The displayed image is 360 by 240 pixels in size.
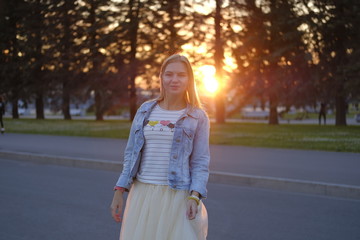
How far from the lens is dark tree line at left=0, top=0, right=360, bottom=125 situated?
25.6 metres

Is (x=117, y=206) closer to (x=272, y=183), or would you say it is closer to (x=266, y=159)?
(x=272, y=183)

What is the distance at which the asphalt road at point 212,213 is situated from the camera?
541 centimetres

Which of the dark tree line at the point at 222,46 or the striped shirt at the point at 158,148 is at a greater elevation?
the dark tree line at the point at 222,46

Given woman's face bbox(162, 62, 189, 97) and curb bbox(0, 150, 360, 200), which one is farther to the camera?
curb bbox(0, 150, 360, 200)

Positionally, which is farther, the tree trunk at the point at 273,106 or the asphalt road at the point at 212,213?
the tree trunk at the point at 273,106

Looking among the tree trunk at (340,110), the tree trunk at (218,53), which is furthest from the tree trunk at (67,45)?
the tree trunk at (340,110)

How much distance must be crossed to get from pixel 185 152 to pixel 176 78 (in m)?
0.46

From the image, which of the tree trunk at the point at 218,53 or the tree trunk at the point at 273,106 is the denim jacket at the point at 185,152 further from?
the tree trunk at the point at 273,106

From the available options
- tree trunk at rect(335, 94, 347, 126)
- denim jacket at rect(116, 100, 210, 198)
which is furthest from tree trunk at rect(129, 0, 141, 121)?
denim jacket at rect(116, 100, 210, 198)

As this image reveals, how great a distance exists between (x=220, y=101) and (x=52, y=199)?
918 inches

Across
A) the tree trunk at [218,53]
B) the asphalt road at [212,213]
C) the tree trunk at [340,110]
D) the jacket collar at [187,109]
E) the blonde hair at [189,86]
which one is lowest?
Result: the asphalt road at [212,213]

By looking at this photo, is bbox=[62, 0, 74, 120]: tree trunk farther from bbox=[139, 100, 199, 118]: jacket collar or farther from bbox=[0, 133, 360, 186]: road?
bbox=[139, 100, 199, 118]: jacket collar

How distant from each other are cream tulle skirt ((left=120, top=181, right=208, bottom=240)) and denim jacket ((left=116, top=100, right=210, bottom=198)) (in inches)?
3.5

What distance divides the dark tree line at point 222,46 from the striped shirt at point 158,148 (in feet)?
69.2
